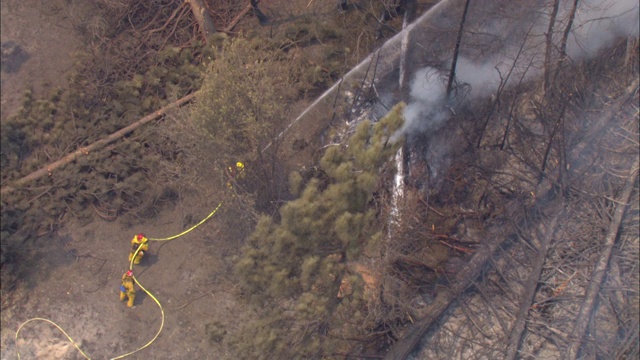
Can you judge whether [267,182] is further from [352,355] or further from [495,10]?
[495,10]

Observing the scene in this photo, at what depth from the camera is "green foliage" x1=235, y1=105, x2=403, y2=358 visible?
5617 mm

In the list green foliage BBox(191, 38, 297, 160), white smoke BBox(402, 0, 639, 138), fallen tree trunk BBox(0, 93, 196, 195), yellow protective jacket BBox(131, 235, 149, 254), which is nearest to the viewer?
green foliage BBox(191, 38, 297, 160)

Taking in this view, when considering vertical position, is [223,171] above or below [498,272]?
above

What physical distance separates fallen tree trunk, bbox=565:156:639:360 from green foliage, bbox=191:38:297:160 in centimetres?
465

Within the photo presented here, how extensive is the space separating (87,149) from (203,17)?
2.75m

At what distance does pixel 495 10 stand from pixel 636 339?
5008 millimetres

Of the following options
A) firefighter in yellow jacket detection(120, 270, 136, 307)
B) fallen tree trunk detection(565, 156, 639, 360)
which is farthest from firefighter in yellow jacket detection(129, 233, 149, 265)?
fallen tree trunk detection(565, 156, 639, 360)

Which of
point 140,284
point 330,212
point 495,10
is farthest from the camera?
point 495,10

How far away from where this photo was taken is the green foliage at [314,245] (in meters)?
5.62

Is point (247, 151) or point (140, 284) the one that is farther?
point (140, 284)

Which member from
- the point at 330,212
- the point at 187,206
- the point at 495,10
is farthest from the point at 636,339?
the point at 187,206

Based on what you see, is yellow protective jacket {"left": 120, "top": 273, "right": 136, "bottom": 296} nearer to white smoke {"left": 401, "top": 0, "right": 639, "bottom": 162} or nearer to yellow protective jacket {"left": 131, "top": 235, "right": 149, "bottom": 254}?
yellow protective jacket {"left": 131, "top": 235, "right": 149, "bottom": 254}

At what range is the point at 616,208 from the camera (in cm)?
767

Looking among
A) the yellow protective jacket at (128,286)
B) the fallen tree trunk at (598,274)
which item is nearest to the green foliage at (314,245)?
the yellow protective jacket at (128,286)
